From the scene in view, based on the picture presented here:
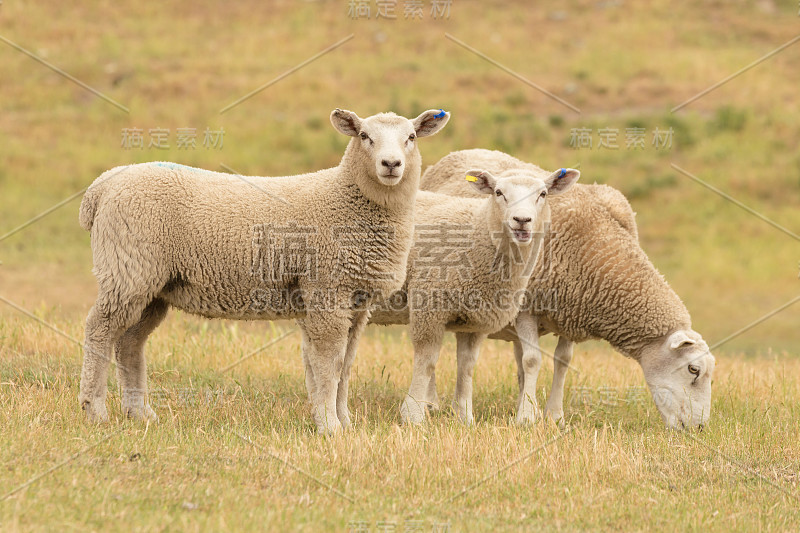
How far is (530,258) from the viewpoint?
26.0 feet

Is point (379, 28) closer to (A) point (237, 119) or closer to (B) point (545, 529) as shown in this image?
(A) point (237, 119)

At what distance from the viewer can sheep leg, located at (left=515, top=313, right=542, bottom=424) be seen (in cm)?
822

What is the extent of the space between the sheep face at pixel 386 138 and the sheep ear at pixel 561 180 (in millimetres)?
1144

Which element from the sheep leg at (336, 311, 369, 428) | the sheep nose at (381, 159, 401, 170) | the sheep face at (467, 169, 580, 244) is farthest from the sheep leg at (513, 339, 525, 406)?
the sheep nose at (381, 159, 401, 170)

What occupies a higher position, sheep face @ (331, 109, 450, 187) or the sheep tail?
sheep face @ (331, 109, 450, 187)

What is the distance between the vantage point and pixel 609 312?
8.58 m

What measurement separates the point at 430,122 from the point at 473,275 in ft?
4.43

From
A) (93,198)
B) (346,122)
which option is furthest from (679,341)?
(93,198)

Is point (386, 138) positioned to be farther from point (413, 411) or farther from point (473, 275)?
point (413, 411)

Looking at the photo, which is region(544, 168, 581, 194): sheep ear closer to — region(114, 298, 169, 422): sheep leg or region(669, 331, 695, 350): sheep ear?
region(669, 331, 695, 350): sheep ear

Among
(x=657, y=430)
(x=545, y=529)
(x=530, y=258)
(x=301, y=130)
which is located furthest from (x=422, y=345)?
(x=301, y=130)

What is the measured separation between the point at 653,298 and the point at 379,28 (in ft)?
92.0

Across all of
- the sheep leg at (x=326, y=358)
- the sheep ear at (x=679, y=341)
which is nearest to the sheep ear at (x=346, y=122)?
the sheep leg at (x=326, y=358)

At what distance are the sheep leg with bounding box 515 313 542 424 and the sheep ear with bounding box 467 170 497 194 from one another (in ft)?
4.10
